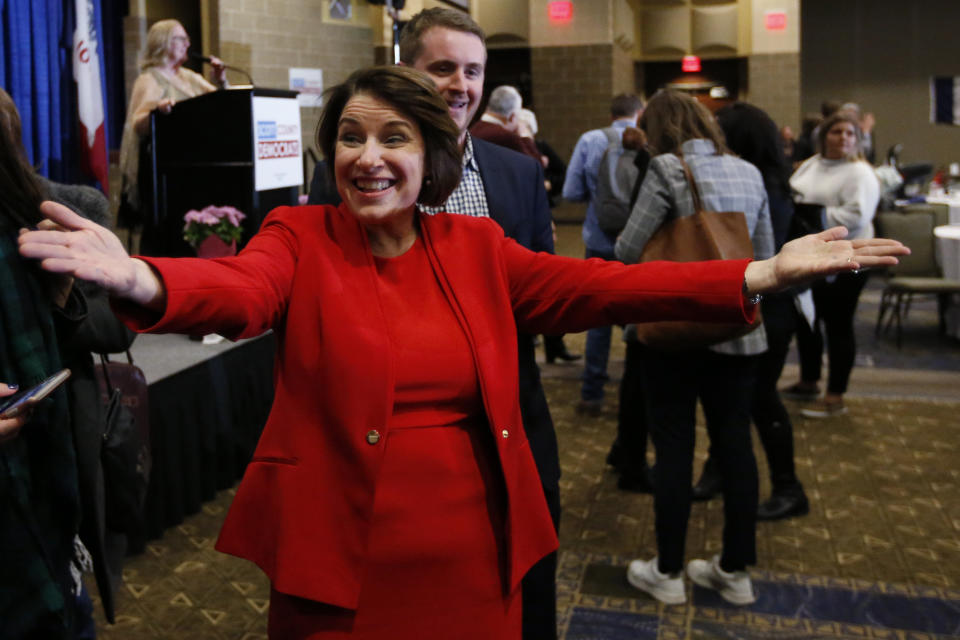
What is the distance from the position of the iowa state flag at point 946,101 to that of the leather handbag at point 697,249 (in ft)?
37.5

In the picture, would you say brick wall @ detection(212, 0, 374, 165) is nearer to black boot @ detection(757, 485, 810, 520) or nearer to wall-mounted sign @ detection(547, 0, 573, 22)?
wall-mounted sign @ detection(547, 0, 573, 22)

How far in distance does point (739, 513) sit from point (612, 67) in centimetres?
1169

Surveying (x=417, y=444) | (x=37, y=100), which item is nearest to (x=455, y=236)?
(x=417, y=444)

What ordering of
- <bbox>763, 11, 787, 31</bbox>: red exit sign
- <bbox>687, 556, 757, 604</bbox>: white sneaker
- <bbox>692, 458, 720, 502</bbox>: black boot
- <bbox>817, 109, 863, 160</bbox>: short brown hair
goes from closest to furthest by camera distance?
<bbox>687, 556, 757, 604</bbox>: white sneaker → <bbox>692, 458, 720, 502</bbox>: black boot → <bbox>817, 109, 863, 160</bbox>: short brown hair → <bbox>763, 11, 787, 31</bbox>: red exit sign

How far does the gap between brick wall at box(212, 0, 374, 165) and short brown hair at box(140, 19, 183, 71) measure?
3494mm

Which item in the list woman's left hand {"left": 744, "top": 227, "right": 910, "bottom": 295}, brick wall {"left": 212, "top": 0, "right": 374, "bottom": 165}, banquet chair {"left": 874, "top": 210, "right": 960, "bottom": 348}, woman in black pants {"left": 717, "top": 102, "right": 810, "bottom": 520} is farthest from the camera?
brick wall {"left": 212, "top": 0, "right": 374, "bottom": 165}

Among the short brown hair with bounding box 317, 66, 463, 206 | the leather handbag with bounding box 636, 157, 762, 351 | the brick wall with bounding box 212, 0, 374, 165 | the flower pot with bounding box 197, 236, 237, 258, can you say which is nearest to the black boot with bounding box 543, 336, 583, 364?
the flower pot with bounding box 197, 236, 237, 258

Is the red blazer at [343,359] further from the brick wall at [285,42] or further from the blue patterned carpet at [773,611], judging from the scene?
the brick wall at [285,42]

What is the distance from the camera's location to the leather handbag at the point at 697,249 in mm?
2793

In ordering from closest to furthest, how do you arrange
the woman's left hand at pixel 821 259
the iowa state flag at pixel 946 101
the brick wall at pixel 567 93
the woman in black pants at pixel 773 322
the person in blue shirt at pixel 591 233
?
1. the woman's left hand at pixel 821 259
2. the woman in black pants at pixel 773 322
3. the person in blue shirt at pixel 591 233
4. the iowa state flag at pixel 946 101
5. the brick wall at pixel 567 93

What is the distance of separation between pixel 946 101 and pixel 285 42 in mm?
8591

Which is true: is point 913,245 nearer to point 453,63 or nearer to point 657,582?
point 657,582

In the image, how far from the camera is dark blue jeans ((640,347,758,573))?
9.78 ft

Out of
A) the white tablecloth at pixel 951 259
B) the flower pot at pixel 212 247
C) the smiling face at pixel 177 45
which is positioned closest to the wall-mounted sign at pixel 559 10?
the white tablecloth at pixel 951 259
